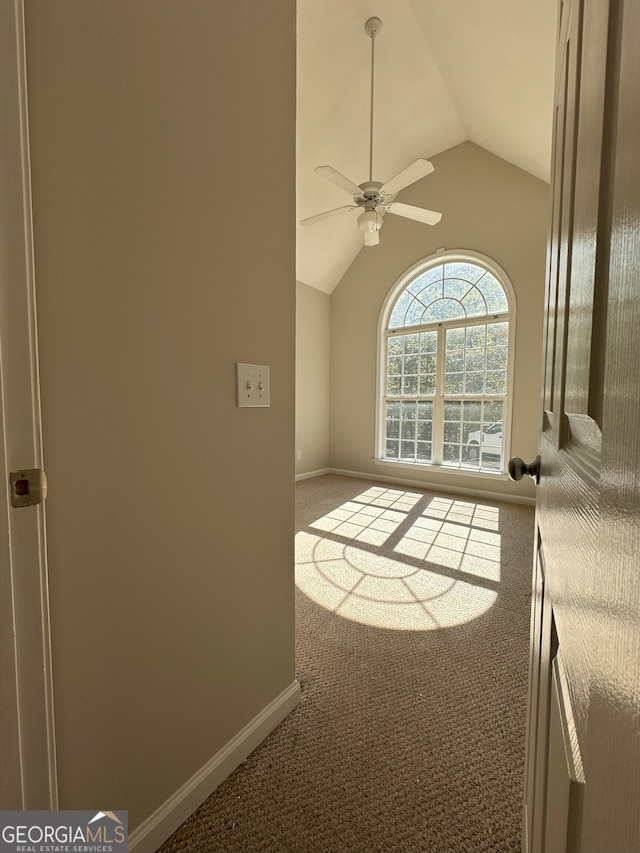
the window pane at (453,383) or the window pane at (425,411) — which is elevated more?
the window pane at (453,383)

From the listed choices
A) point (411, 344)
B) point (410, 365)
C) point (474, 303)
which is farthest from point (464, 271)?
point (410, 365)

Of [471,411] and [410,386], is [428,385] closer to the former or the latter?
[410,386]

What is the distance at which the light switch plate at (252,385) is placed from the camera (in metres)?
1.09

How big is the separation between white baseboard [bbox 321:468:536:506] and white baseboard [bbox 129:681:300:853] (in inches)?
130

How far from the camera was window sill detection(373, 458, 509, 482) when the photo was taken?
4062mm

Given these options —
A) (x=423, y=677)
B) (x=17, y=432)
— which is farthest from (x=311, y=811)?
(x=17, y=432)

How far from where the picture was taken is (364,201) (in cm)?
276

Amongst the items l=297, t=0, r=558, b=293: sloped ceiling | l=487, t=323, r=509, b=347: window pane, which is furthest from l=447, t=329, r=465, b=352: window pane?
l=297, t=0, r=558, b=293: sloped ceiling

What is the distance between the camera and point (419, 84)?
3.22m

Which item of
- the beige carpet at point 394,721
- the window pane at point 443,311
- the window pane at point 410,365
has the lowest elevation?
the beige carpet at point 394,721

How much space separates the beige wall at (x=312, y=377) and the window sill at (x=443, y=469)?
2.90 feet

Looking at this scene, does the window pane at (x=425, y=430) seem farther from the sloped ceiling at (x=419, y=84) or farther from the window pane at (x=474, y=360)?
the sloped ceiling at (x=419, y=84)

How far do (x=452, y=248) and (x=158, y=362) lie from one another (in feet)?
13.8

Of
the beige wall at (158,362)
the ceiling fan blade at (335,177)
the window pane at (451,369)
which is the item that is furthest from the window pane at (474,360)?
the beige wall at (158,362)
